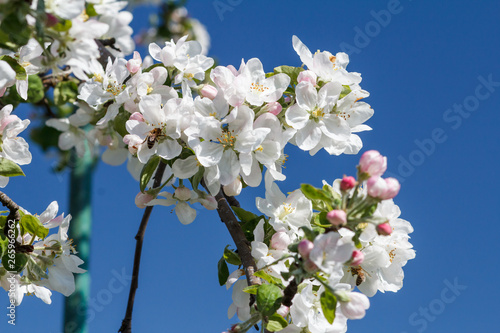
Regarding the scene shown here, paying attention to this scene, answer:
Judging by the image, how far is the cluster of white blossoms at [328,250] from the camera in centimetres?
102

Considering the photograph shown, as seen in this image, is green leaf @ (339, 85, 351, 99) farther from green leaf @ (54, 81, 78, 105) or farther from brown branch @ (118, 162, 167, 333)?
green leaf @ (54, 81, 78, 105)

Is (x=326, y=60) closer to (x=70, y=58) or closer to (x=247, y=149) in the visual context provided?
(x=247, y=149)

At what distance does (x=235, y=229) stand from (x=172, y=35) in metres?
2.11

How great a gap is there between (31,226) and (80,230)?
0.64m

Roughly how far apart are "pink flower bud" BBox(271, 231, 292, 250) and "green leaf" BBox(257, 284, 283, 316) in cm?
20

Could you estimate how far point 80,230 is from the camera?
2037 millimetres

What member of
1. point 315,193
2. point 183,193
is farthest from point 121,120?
point 315,193

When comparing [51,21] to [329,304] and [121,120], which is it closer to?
[121,120]

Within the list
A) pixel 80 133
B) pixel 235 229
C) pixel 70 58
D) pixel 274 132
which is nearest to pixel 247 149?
pixel 274 132

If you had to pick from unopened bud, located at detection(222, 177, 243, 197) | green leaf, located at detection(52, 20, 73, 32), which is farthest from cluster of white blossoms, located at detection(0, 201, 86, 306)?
green leaf, located at detection(52, 20, 73, 32)

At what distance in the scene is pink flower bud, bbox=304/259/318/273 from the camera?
103cm

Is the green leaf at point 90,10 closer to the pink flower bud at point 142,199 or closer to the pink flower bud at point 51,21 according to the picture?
the pink flower bud at point 51,21

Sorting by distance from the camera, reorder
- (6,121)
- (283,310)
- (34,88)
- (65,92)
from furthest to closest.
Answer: (65,92) < (34,88) < (6,121) < (283,310)

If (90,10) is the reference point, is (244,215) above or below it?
below
